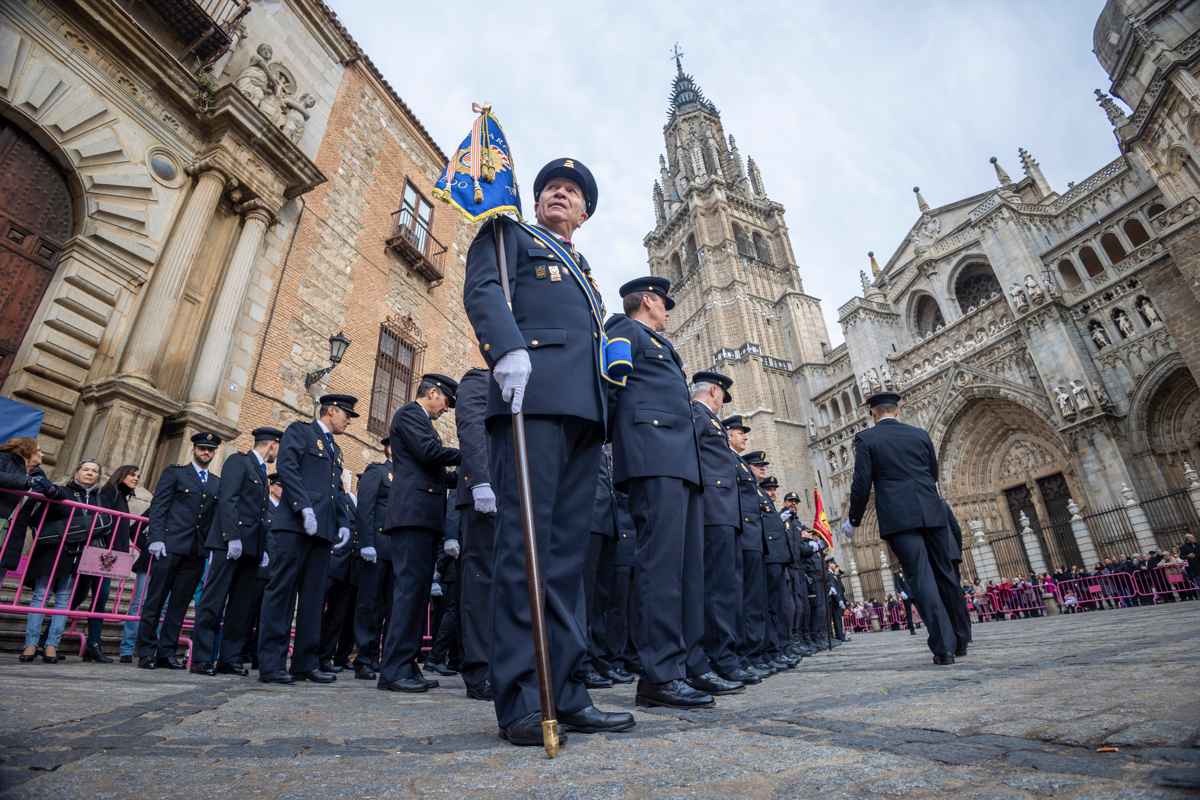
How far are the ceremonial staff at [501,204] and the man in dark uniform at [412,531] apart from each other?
6.34ft

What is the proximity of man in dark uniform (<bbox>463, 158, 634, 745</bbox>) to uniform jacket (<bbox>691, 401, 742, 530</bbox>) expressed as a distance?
1.61m

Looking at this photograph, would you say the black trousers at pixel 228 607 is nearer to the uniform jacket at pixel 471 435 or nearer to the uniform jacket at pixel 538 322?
the uniform jacket at pixel 471 435

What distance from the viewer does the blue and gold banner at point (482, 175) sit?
2686 millimetres

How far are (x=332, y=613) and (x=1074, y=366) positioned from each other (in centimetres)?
2198

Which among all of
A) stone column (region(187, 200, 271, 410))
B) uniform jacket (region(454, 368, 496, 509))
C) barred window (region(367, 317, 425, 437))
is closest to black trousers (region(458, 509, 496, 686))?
uniform jacket (region(454, 368, 496, 509))

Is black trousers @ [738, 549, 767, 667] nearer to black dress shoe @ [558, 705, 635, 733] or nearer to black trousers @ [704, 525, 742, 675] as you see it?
black trousers @ [704, 525, 742, 675]

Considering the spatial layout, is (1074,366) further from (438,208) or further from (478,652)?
(478,652)

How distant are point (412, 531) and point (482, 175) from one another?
2.60 metres

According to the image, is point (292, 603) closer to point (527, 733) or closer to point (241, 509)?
point (241, 509)

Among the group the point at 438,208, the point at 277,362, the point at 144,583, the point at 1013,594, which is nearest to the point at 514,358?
the point at 144,583

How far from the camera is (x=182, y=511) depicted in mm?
5465

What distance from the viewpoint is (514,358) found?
217 cm

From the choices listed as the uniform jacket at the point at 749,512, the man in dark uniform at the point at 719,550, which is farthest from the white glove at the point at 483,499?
the uniform jacket at the point at 749,512

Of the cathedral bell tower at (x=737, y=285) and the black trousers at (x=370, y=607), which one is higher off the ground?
the cathedral bell tower at (x=737, y=285)
